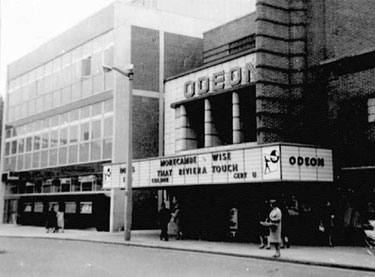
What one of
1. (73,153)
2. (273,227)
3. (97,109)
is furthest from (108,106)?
(273,227)

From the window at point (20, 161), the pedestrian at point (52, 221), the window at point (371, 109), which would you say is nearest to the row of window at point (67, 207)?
the pedestrian at point (52, 221)

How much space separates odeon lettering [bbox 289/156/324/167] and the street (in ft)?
14.0

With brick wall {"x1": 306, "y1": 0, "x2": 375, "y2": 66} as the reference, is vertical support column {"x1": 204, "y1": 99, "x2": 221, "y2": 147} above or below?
below

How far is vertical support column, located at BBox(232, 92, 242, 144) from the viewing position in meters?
22.7

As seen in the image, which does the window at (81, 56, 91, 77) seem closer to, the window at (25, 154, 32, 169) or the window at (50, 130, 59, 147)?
the window at (50, 130, 59, 147)

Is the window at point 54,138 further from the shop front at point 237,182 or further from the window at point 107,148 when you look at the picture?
the shop front at point 237,182

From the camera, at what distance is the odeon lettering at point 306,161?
59.2ft

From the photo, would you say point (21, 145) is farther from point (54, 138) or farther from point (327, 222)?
point (327, 222)

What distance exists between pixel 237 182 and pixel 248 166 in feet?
2.55

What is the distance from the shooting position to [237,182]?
752 inches

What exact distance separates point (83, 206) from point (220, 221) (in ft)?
36.0

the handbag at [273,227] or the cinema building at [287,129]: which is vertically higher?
the cinema building at [287,129]

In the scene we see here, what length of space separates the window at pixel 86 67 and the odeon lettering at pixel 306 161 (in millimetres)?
17787

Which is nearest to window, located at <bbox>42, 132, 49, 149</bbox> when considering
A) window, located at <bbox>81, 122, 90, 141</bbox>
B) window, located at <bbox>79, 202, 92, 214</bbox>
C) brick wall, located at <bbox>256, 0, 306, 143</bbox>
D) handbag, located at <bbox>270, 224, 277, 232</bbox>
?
window, located at <bbox>81, 122, 90, 141</bbox>
